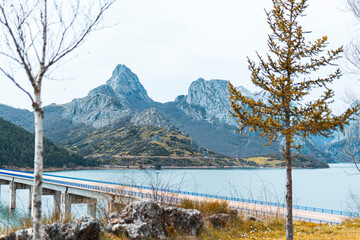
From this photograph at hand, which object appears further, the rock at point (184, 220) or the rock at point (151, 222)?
the rock at point (184, 220)

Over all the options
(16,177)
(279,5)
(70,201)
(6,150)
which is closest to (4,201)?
(16,177)

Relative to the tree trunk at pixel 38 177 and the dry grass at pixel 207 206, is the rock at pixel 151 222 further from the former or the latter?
the tree trunk at pixel 38 177

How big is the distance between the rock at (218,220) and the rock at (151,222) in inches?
42.2

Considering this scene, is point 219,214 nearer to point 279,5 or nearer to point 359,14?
point 279,5

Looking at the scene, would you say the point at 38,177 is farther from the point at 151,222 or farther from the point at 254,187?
the point at 254,187

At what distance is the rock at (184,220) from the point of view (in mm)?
9243

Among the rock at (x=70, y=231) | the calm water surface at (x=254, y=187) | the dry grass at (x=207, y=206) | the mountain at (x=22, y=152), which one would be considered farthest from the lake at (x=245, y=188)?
the mountain at (x=22, y=152)

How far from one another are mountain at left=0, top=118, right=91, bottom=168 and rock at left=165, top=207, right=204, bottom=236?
130817 mm

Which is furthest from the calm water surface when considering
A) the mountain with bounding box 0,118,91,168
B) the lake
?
the mountain with bounding box 0,118,91,168

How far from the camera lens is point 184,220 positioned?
938 cm

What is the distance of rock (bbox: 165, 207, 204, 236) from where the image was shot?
9.24 meters

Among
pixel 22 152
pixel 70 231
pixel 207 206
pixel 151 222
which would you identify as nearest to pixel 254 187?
pixel 207 206

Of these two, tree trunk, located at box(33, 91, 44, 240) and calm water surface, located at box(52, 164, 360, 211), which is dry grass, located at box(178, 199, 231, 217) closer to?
calm water surface, located at box(52, 164, 360, 211)

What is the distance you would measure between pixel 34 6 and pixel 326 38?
814 centimetres
